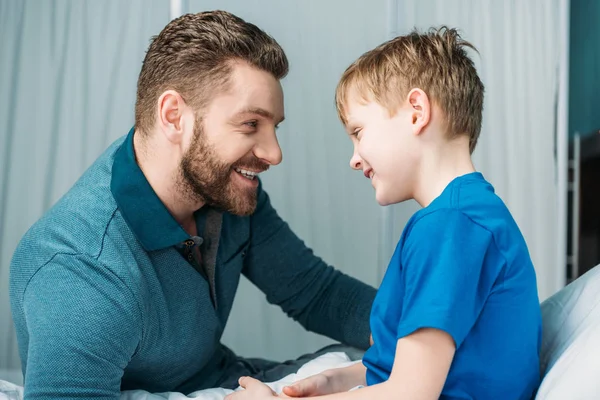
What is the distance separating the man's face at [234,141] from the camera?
1.50 metres

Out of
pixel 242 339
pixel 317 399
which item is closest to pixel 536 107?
pixel 242 339

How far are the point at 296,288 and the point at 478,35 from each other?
46.7 inches

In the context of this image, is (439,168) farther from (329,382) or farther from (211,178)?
(211,178)

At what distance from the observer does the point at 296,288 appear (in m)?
1.77

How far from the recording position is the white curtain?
7.81 feet

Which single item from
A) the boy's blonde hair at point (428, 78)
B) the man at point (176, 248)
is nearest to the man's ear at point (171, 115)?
the man at point (176, 248)

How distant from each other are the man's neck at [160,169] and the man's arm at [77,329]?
0.92 feet

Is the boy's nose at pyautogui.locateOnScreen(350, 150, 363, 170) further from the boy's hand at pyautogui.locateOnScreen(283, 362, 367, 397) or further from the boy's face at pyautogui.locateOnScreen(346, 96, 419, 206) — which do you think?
the boy's hand at pyautogui.locateOnScreen(283, 362, 367, 397)

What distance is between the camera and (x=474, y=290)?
0.95 metres

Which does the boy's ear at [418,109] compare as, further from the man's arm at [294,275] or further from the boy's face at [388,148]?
the man's arm at [294,275]

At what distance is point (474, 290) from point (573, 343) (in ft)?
0.75

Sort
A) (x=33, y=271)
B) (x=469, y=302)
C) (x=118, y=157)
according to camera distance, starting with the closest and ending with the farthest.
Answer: (x=469, y=302) < (x=33, y=271) < (x=118, y=157)

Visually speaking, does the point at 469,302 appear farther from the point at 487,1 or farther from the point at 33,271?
the point at 487,1

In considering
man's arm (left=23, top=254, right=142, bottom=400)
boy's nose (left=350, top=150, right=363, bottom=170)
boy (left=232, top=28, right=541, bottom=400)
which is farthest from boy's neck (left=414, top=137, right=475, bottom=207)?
man's arm (left=23, top=254, right=142, bottom=400)
